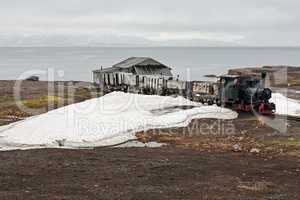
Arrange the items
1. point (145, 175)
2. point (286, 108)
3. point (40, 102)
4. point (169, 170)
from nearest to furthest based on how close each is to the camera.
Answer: point (145, 175) < point (169, 170) < point (286, 108) < point (40, 102)

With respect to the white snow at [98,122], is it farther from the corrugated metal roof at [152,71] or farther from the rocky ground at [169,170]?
the corrugated metal roof at [152,71]

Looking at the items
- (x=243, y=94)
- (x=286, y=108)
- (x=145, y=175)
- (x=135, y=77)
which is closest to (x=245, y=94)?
(x=243, y=94)

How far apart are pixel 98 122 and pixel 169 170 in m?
14.6

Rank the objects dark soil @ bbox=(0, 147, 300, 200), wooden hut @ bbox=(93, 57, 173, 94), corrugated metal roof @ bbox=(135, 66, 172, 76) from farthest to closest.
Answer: corrugated metal roof @ bbox=(135, 66, 172, 76) → wooden hut @ bbox=(93, 57, 173, 94) → dark soil @ bbox=(0, 147, 300, 200)

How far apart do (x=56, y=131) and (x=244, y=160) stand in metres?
14.5

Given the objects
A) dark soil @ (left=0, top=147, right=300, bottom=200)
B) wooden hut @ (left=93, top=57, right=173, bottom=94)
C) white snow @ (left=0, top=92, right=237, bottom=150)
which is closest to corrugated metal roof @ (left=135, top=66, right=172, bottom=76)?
wooden hut @ (left=93, top=57, right=173, bottom=94)

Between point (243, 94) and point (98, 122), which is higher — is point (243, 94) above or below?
above

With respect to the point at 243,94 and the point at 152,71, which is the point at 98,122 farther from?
the point at 152,71

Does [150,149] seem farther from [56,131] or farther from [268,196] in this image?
[268,196]

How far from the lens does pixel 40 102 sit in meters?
58.2

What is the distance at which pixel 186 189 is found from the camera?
20.3 m

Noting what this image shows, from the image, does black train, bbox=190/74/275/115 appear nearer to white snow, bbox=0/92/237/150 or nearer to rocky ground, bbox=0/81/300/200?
white snow, bbox=0/92/237/150

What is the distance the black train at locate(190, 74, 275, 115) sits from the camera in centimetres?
4584

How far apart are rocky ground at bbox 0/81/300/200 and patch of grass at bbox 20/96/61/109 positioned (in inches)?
922
